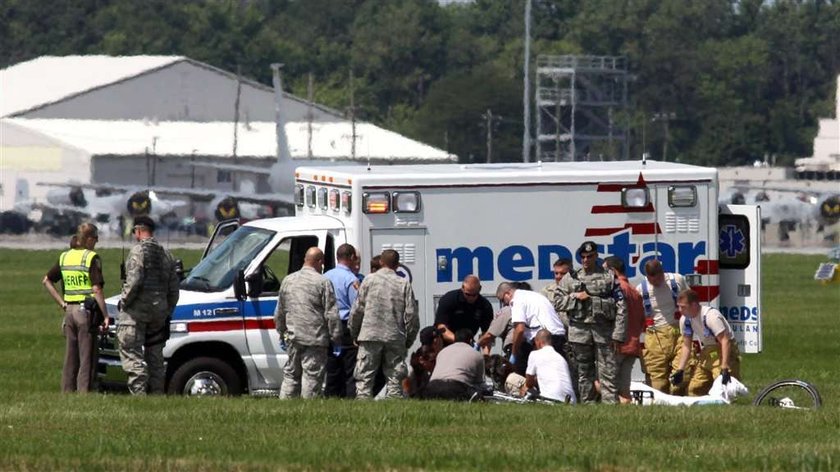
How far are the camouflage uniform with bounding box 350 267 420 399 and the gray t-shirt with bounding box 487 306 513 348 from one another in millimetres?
1033

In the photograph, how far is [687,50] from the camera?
5074 inches

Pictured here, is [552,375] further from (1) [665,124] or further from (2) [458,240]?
(1) [665,124]

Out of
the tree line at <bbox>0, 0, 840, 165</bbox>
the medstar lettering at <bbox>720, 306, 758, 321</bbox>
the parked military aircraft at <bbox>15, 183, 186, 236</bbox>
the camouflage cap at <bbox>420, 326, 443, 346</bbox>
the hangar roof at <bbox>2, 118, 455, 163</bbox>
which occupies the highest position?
the tree line at <bbox>0, 0, 840, 165</bbox>

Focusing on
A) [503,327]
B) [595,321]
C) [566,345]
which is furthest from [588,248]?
[503,327]

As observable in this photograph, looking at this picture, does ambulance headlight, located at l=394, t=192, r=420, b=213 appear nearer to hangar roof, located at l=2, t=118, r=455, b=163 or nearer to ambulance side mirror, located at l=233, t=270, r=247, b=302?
ambulance side mirror, located at l=233, t=270, r=247, b=302

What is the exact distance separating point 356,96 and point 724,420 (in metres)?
114

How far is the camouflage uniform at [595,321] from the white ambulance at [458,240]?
4.30 ft

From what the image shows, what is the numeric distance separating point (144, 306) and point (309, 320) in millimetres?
1385

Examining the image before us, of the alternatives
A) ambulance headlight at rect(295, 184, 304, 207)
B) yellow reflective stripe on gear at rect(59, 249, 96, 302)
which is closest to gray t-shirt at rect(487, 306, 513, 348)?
ambulance headlight at rect(295, 184, 304, 207)

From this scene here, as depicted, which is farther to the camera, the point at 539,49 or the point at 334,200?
the point at 539,49

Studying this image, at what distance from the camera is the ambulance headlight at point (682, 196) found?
1766 cm

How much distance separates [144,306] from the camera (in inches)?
616

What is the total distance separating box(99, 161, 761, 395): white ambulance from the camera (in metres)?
16.8

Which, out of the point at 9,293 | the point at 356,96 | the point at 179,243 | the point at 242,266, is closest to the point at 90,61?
the point at 356,96
